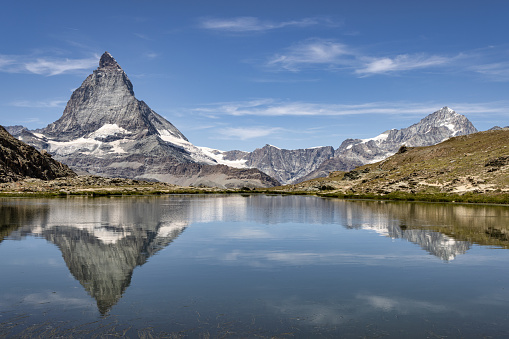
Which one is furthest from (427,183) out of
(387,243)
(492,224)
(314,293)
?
(314,293)

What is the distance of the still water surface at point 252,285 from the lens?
20.5 metres

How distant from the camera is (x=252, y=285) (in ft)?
92.6

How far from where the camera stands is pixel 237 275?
31172 mm

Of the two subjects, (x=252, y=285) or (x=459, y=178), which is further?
(x=459, y=178)

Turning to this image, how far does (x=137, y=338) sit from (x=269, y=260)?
1950cm

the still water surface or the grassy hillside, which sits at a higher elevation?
the grassy hillside

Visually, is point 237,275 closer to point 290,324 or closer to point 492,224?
point 290,324

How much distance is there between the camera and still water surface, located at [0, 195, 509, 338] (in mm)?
20547

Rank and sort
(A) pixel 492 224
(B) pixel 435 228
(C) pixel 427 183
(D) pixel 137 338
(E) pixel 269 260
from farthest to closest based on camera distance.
A: (C) pixel 427 183 → (A) pixel 492 224 → (B) pixel 435 228 → (E) pixel 269 260 → (D) pixel 137 338

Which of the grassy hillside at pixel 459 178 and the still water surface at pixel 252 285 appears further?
the grassy hillside at pixel 459 178

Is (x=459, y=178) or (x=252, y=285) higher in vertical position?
(x=459, y=178)

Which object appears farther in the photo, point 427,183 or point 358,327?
point 427,183

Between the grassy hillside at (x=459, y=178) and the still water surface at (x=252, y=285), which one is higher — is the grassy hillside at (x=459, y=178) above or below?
above

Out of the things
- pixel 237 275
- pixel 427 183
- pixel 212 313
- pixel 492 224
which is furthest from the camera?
pixel 427 183
